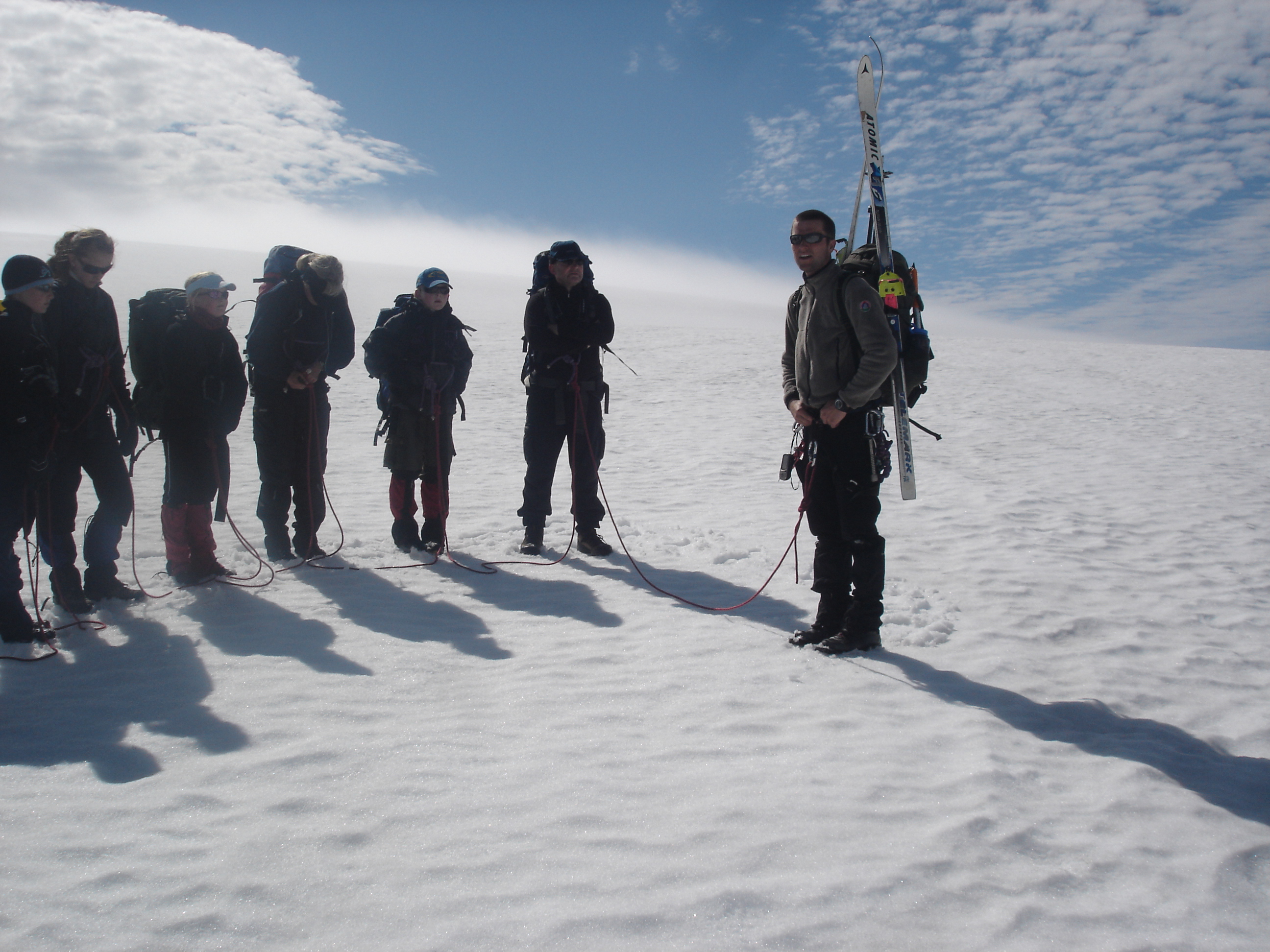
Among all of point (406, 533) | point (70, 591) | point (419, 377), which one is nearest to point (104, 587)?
point (70, 591)

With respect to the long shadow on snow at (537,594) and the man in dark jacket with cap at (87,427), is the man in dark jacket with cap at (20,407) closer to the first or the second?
the man in dark jacket with cap at (87,427)

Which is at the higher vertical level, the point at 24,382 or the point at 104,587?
the point at 24,382

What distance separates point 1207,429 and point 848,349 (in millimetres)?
12568

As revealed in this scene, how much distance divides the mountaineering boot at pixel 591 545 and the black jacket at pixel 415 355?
62.5 inches

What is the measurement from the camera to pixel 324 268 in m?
5.48

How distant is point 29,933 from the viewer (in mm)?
2068

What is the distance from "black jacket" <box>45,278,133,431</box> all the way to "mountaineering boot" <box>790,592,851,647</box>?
4602 mm

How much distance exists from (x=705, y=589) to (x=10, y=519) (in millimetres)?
4370

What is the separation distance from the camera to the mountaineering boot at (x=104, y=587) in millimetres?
4812

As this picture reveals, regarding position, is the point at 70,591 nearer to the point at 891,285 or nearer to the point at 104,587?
the point at 104,587

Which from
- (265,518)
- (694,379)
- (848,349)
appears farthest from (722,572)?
(694,379)

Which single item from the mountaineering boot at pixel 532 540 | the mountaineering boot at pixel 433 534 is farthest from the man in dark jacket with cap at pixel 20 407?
the mountaineering boot at pixel 532 540

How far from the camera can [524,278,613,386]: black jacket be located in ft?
19.4

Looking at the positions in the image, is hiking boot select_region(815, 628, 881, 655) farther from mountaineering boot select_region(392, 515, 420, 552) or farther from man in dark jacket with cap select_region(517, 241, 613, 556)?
mountaineering boot select_region(392, 515, 420, 552)
